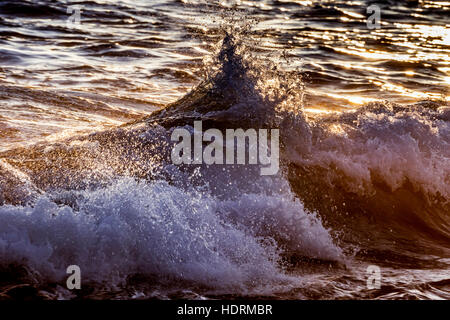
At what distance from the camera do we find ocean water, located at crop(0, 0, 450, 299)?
11.9 ft

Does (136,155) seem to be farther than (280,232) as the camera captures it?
Yes

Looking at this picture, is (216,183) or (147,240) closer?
(147,240)

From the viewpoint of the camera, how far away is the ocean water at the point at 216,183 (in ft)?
11.9

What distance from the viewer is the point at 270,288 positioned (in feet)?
11.7

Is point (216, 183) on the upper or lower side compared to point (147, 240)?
upper

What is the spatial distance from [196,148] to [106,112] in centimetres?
251

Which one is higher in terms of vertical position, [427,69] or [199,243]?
[427,69]

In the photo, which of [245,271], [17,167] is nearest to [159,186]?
[245,271]

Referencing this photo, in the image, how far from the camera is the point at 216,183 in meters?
→ 4.57
